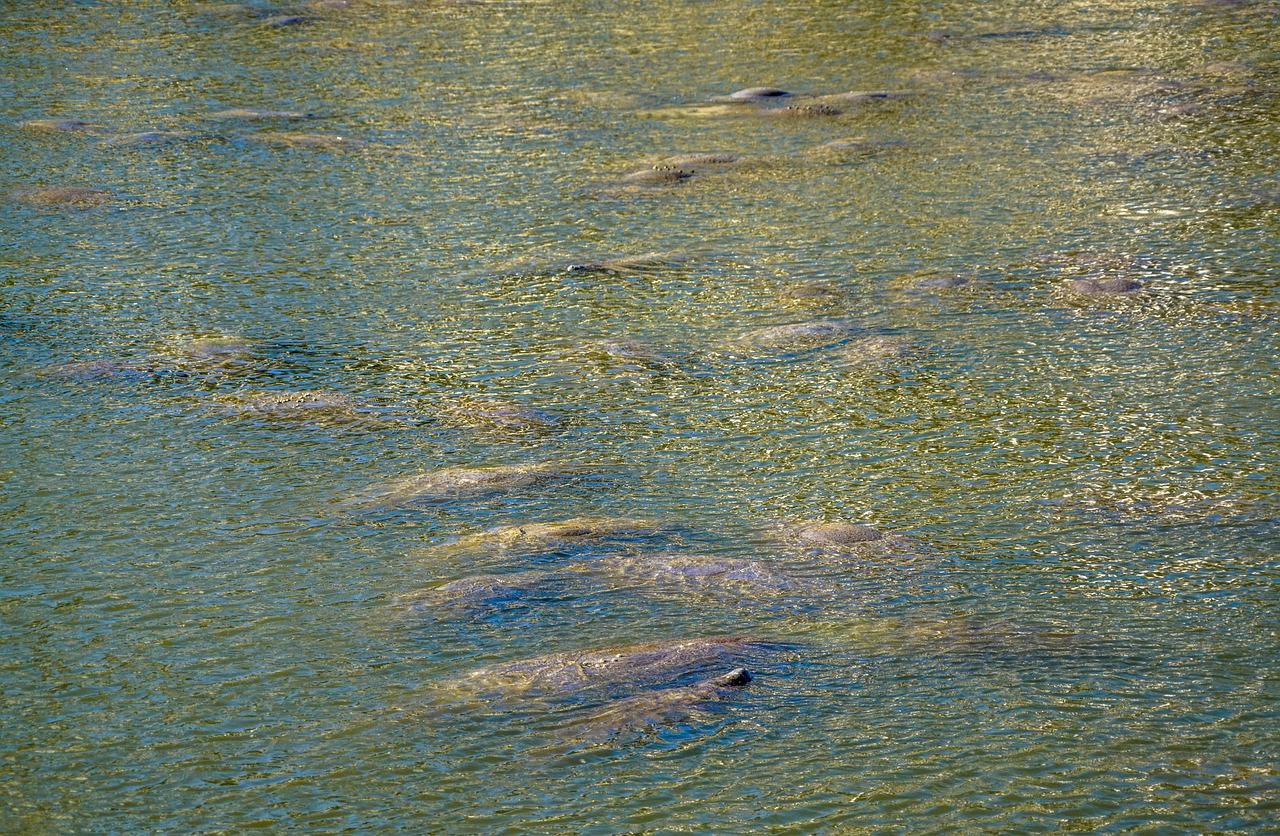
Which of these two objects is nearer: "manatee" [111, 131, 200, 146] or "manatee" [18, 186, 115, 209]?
"manatee" [18, 186, 115, 209]

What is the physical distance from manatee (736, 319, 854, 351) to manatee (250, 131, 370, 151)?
5.72 meters

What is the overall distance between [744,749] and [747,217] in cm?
697

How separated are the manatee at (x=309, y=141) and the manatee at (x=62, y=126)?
5.18ft

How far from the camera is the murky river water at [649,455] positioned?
530 cm

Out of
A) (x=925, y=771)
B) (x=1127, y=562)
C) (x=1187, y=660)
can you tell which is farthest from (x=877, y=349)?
(x=925, y=771)

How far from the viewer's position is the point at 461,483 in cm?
750

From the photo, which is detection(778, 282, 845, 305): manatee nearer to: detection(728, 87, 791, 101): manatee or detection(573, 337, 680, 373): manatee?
detection(573, 337, 680, 373): manatee

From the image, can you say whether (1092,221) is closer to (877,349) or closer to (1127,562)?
(877,349)

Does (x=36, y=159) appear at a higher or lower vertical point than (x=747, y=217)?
higher

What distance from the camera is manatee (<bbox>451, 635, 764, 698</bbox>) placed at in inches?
222

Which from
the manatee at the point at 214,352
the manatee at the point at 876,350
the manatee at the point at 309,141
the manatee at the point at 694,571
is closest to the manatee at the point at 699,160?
the manatee at the point at 309,141

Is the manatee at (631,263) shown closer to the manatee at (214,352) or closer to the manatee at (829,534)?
the manatee at (214,352)

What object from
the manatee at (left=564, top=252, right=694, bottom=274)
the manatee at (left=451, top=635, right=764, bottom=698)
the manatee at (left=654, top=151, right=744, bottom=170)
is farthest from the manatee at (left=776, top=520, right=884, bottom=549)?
the manatee at (left=654, top=151, right=744, bottom=170)

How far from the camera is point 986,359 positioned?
29.4ft
